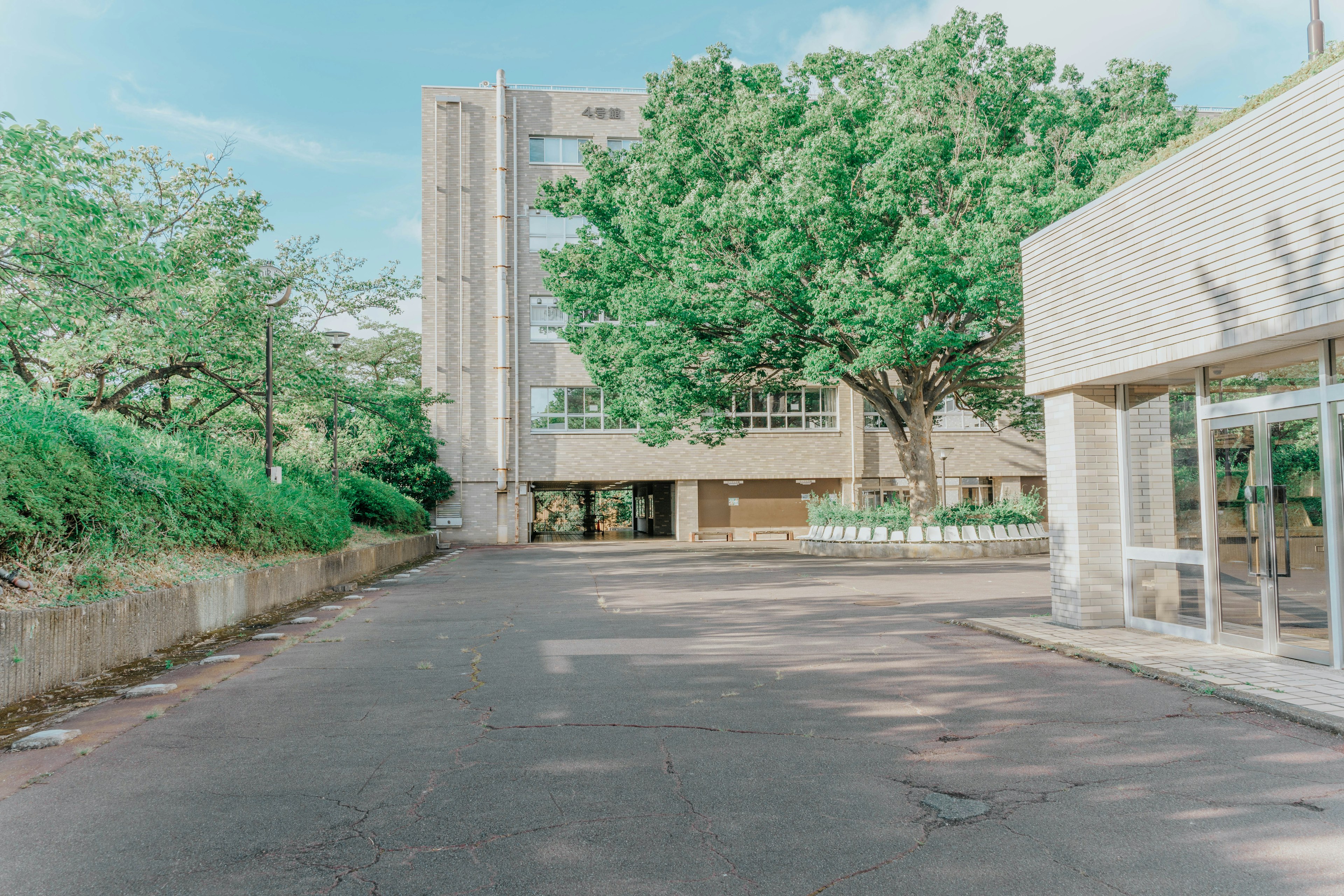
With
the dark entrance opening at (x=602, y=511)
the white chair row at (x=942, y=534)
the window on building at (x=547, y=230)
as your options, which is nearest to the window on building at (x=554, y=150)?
the window on building at (x=547, y=230)

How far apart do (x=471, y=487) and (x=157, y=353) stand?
2404cm

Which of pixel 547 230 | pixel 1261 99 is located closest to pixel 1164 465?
pixel 1261 99

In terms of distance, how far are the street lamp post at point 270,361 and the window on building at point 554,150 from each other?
79.3 ft

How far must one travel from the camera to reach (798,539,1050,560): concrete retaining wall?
899 inches

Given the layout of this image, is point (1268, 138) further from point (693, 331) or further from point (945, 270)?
point (693, 331)

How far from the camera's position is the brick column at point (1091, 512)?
9.52 meters

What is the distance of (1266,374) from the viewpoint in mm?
7656

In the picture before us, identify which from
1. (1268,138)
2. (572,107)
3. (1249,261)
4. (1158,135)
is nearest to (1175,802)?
(1249,261)

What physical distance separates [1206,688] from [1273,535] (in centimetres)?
193

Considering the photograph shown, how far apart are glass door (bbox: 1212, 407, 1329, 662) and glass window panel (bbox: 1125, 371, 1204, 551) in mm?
383

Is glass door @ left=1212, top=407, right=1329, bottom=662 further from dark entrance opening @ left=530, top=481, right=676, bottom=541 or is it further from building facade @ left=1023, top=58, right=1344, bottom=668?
dark entrance opening @ left=530, top=481, right=676, bottom=541

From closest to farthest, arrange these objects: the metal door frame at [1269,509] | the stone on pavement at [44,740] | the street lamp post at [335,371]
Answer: the stone on pavement at [44,740], the metal door frame at [1269,509], the street lamp post at [335,371]

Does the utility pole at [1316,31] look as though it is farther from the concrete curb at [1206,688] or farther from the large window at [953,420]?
the large window at [953,420]

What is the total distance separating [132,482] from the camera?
377 inches
